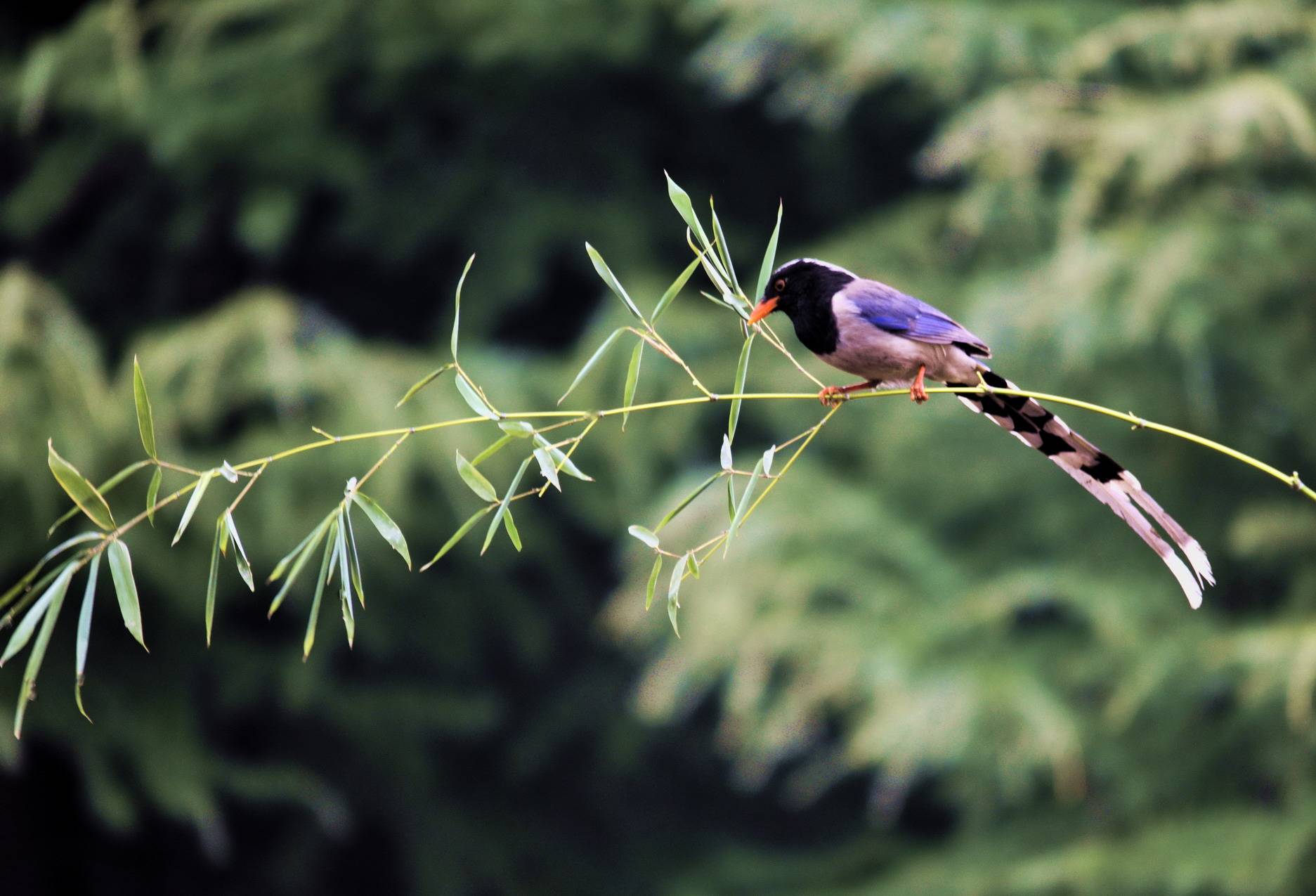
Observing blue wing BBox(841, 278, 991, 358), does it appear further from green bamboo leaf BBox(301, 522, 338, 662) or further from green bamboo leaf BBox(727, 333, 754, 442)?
green bamboo leaf BBox(301, 522, 338, 662)

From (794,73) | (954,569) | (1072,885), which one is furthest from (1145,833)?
(794,73)

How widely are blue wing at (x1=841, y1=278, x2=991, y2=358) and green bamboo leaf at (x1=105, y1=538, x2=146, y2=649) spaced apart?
0.76 meters

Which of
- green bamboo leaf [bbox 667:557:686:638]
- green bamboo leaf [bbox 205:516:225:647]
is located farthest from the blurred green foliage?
green bamboo leaf [bbox 205:516:225:647]

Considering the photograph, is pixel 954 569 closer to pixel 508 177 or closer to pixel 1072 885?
pixel 1072 885

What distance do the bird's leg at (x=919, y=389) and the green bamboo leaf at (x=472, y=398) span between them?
0.37 metres

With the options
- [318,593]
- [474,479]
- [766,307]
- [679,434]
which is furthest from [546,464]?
[679,434]

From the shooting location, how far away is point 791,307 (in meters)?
1.41

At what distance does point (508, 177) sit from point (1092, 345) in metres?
3.02

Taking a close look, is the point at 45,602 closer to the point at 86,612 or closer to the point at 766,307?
the point at 86,612

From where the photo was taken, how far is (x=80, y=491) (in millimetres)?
990

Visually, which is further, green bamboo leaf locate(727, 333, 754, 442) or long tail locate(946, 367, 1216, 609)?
long tail locate(946, 367, 1216, 609)

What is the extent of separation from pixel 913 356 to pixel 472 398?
0.51 m

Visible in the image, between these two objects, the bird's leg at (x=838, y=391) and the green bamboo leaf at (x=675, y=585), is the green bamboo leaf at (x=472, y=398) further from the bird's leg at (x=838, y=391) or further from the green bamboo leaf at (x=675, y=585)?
the bird's leg at (x=838, y=391)

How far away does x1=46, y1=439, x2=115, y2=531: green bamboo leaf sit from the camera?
3.19 ft
